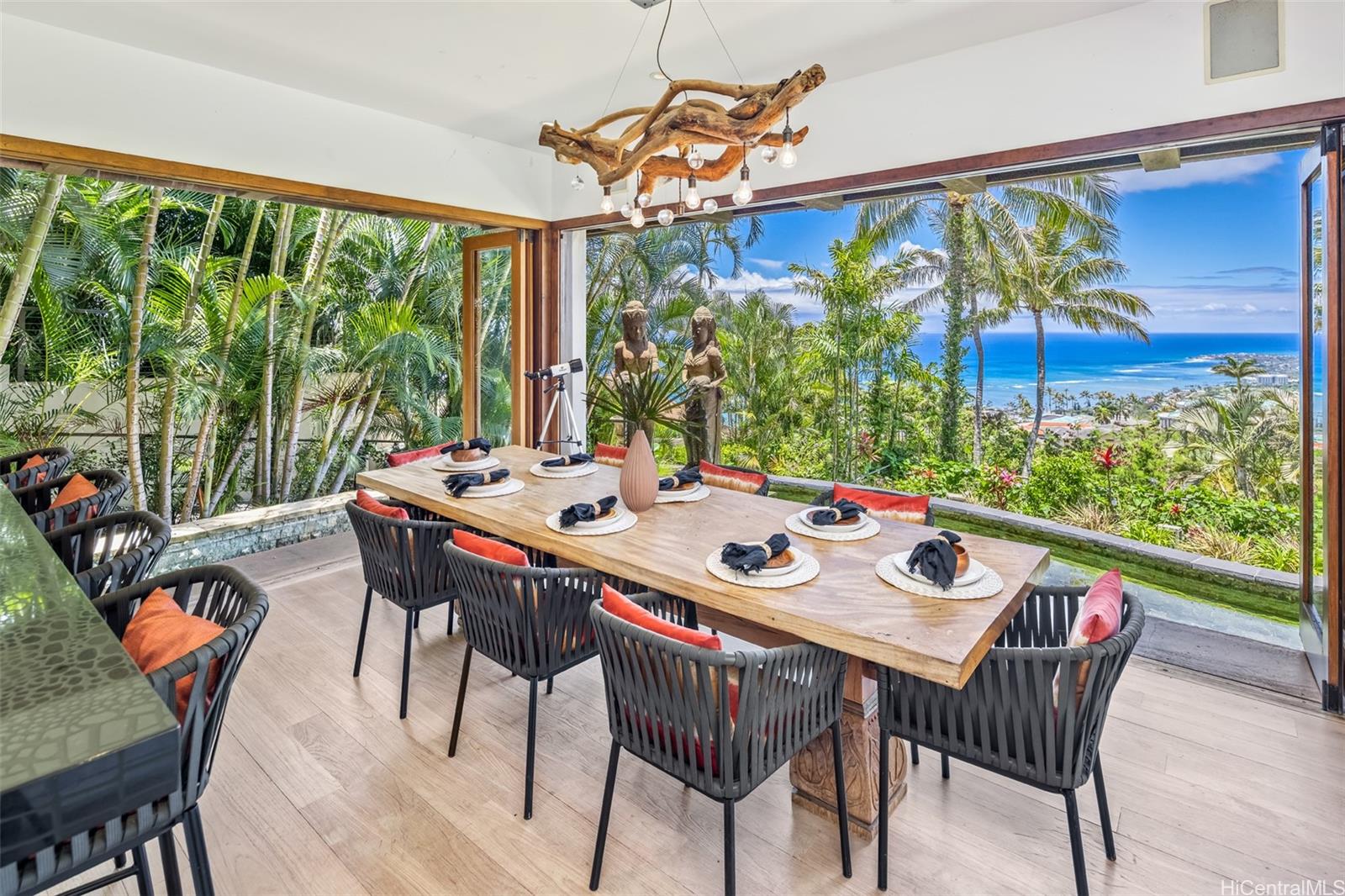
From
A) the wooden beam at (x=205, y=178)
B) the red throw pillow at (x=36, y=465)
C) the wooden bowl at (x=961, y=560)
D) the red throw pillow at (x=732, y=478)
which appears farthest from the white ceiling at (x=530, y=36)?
the wooden bowl at (x=961, y=560)

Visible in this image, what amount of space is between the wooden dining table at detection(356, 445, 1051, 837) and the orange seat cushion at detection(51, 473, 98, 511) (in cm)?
110

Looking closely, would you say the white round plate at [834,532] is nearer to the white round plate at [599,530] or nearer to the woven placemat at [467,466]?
the white round plate at [599,530]

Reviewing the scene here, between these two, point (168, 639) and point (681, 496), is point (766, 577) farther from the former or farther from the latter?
point (168, 639)

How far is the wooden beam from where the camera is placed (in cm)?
290

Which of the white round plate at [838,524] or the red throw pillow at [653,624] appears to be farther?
the white round plate at [838,524]

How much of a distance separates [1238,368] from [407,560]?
16.6ft

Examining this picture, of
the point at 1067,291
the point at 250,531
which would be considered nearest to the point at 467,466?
the point at 250,531

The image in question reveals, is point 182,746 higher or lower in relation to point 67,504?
lower

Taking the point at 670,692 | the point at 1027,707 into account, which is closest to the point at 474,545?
the point at 670,692

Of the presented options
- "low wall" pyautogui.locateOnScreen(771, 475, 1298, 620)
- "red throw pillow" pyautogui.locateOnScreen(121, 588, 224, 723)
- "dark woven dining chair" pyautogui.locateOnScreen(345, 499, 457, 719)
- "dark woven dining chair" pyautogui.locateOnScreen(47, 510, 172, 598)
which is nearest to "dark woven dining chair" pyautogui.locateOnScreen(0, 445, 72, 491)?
"dark woven dining chair" pyautogui.locateOnScreen(47, 510, 172, 598)

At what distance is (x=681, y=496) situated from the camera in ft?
9.24

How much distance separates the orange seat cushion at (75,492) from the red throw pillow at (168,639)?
45.2 inches

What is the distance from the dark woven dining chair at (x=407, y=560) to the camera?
8.05ft

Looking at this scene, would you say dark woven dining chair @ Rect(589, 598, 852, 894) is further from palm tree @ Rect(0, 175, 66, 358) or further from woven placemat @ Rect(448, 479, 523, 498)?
palm tree @ Rect(0, 175, 66, 358)
